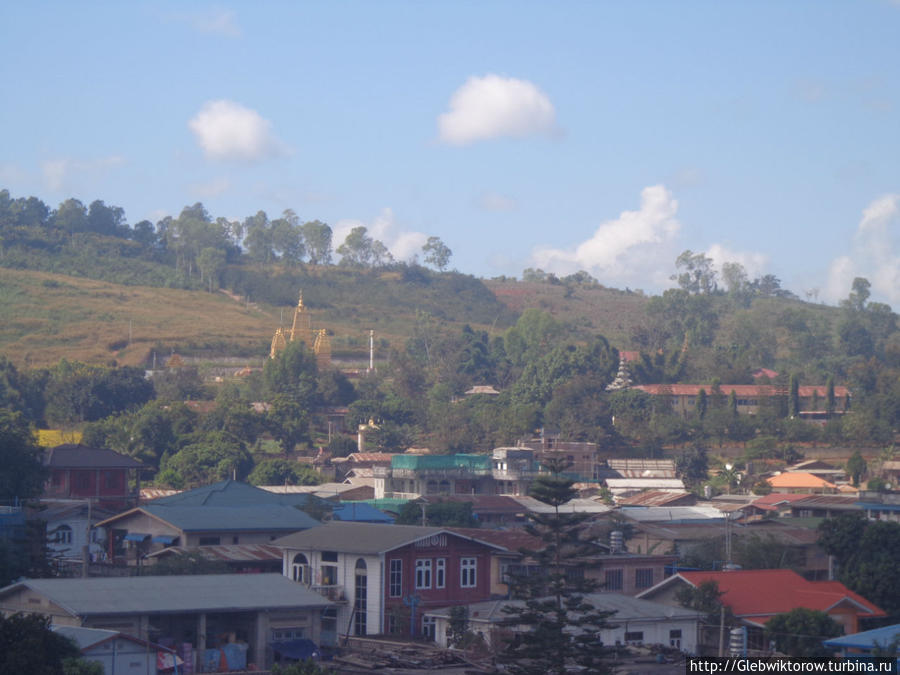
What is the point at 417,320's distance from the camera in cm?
11619

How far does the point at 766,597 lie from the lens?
31.3 m

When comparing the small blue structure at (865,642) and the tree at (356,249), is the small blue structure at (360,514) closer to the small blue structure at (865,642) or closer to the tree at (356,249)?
the small blue structure at (865,642)

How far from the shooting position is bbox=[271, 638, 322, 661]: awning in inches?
1120

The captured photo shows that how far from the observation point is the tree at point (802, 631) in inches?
1117

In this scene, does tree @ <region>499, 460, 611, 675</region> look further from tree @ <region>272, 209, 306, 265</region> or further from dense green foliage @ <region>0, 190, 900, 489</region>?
tree @ <region>272, 209, 306, 265</region>

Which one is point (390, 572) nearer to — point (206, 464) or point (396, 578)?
point (396, 578)

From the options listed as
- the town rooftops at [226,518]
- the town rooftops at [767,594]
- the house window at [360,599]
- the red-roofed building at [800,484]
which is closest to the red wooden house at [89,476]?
the town rooftops at [226,518]

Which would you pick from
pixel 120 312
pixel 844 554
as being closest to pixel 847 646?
pixel 844 554

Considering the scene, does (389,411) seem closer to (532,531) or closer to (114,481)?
(114,481)

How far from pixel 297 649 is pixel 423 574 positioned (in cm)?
497

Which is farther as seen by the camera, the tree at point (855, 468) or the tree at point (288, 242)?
the tree at point (288, 242)

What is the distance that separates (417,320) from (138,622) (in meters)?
89.9

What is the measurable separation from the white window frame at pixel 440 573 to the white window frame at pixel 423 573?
0.20 metres

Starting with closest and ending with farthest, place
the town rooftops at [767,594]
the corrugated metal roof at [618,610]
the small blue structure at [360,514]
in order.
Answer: the corrugated metal roof at [618,610]
the town rooftops at [767,594]
the small blue structure at [360,514]
